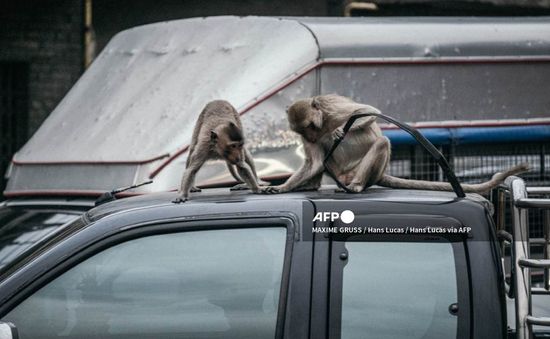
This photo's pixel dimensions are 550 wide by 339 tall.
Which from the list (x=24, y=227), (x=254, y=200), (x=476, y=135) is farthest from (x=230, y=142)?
(x=476, y=135)

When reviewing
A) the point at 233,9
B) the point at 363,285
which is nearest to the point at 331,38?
the point at 363,285

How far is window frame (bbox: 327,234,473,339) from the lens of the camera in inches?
131

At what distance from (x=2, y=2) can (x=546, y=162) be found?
269 inches

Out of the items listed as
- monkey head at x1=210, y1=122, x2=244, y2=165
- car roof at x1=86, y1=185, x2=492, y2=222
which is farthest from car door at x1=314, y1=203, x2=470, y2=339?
monkey head at x1=210, y1=122, x2=244, y2=165

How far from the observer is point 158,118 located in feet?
25.0

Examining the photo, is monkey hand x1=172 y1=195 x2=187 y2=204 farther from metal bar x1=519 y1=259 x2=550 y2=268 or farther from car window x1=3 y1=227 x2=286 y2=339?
metal bar x1=519 y1=259 x2=550 y2=268

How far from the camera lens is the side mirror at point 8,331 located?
3.21 meters

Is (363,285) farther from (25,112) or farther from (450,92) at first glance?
(25,112)

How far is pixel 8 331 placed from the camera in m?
3.22

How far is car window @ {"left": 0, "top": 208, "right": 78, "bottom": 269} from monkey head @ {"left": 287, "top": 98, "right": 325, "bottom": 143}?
2.28 m

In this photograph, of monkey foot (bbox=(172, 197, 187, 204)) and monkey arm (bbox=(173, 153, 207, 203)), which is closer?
monkey foot (bbox=(172, 197, 187, 204))

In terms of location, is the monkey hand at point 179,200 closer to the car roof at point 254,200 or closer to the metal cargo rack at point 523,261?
the car roof at point 254,200

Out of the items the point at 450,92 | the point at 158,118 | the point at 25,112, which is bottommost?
the point at 158,118

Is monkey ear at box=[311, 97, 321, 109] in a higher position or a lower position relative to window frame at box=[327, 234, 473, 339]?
higher
